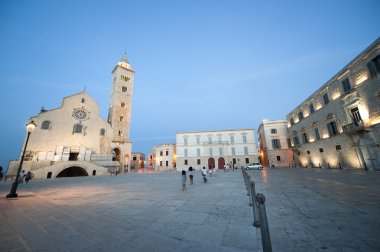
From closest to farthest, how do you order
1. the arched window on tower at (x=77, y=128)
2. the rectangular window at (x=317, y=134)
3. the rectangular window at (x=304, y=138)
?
the rectangular window at (x=317, y=134), the rectangular window at (x=304, y=138), the arched window on tower at (x=77, y=128)

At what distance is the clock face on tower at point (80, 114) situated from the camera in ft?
104

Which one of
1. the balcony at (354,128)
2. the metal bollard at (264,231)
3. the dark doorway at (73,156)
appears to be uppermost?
the balcony at (354,128)

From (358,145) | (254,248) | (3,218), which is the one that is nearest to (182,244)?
(254,248)

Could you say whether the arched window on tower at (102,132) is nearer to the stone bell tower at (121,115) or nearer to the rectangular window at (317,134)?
the stone bell tower at (121,115)

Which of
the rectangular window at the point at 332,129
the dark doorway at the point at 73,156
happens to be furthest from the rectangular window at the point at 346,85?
the dark doorway at the point at 73,156

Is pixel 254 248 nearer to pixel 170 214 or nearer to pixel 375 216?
pixel 170 214

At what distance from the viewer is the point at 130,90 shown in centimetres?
4478

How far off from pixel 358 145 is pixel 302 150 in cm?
1167

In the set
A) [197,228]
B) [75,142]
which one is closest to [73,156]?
[75,142]

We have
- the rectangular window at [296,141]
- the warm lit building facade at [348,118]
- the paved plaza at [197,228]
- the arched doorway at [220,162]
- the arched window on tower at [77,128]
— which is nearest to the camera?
the paved plaza at [197,228]

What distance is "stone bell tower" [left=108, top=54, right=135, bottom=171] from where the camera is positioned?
38469 mm

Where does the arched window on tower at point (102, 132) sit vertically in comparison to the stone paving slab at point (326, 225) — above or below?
above

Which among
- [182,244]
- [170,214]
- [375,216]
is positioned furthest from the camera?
[170,214]

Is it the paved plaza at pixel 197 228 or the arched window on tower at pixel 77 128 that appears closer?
the paved plaza at pixel 197 228
